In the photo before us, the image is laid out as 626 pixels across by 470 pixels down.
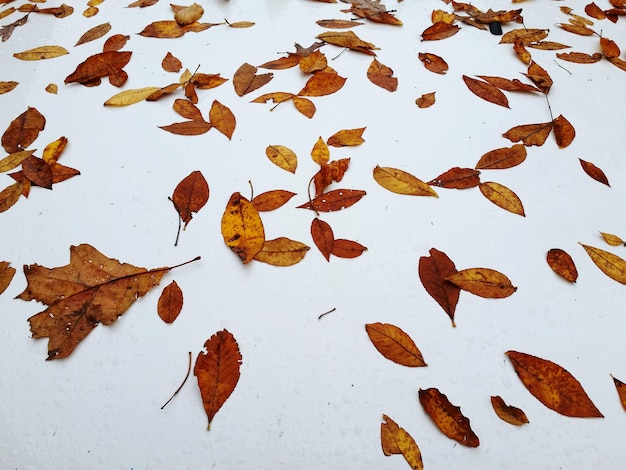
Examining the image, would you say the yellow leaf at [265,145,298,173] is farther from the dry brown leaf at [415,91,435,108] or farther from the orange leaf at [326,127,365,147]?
the dry brown leaf at [415,91,435,108]

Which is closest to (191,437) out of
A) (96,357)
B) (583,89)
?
(96,357)

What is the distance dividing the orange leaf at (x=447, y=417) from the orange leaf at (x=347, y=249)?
25cm

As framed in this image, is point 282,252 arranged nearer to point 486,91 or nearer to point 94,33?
point 486,91

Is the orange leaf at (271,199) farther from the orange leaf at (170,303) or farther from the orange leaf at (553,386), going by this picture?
the orange leaf at (553,386)

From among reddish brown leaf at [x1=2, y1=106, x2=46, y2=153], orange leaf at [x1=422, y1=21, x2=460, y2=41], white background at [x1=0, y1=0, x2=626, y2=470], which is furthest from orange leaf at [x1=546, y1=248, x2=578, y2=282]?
reddish brown leaf at [x1=2, y1=106, x2=46, y2=153]

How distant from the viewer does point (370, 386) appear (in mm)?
610

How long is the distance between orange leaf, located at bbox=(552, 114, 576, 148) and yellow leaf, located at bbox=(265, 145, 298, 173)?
22.1 inches

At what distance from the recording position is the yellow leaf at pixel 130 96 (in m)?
1.00

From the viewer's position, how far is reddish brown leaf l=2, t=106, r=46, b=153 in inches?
36.0

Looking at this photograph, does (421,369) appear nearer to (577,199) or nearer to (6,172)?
(577,199)

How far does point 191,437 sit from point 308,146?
583mm

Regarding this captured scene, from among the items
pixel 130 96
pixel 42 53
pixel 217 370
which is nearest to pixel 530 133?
pixel 217 370

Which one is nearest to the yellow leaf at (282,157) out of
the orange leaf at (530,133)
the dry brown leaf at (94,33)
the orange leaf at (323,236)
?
the orange leaf at (323,236)

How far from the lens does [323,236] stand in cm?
76
